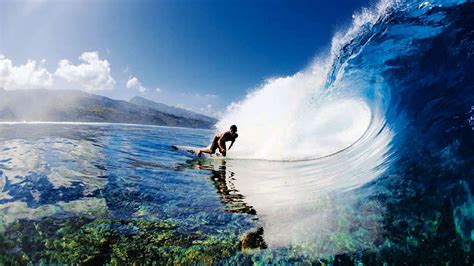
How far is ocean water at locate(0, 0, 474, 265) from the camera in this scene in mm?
5023

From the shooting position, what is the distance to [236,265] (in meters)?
4.89

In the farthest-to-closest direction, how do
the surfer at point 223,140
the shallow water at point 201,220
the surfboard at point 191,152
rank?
the surfboard at point 191,152 → the surfer at point 223,140 → the shallow water at point 201,220

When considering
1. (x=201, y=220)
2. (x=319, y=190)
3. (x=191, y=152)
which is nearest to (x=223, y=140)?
(x=191, y=152)

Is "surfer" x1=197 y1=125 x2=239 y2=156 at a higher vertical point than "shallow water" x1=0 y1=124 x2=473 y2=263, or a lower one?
higher

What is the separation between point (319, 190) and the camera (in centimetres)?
758

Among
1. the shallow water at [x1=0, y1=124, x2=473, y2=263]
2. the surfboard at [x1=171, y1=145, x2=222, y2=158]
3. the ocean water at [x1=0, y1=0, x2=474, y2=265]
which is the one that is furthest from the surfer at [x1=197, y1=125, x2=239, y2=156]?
the shallow water at [x1=0, y1=124, x2=473, y2=263]

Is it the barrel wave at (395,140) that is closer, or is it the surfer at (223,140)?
the barrel wave at (395,140)

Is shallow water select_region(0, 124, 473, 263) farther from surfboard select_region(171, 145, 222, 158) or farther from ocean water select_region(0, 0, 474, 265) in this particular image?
surfboard select_region(171, 145, 222, 158)

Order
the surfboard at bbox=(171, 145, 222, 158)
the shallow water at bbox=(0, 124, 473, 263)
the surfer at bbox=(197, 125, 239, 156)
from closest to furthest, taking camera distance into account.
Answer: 1. the shallow water at bbox=(0, 124, 473, 263)
2. the surfer at bbox=(197, 125, 239, 156)
3. the surfboard at bbox=(171, 145, 222, 158)

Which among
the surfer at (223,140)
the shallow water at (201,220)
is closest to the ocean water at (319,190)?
the shallow water at (201,220)

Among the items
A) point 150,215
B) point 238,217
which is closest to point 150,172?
point 150,215

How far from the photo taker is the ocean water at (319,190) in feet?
16.5

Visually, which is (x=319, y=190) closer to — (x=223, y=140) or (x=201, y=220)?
(x=201, y=220)

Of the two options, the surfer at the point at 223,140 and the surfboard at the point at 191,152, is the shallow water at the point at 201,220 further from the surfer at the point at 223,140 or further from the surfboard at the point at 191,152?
the surfboard at the point at 191,152
